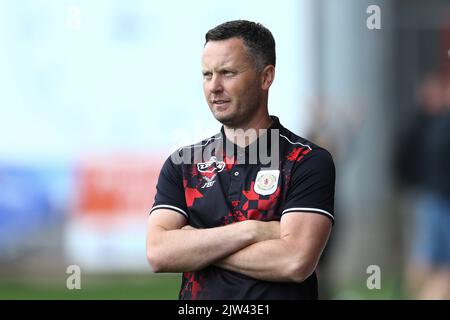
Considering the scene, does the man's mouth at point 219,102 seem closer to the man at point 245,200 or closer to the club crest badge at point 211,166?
the man at point 245,200

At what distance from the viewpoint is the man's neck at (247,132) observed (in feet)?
17.4

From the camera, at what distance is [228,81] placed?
5.18 metres

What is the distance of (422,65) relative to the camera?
17.1 m

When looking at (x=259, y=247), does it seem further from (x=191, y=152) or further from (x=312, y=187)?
(x=191, y=152)

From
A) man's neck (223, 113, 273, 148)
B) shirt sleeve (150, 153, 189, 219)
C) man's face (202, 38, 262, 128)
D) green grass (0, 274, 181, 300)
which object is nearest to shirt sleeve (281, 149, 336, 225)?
man's neck (223, 113, 273, 148)

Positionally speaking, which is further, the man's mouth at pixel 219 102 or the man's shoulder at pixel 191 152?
the man's shoulder at pixel 191 152

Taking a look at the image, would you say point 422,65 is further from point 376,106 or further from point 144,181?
point 144,181

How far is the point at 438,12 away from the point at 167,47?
495 centimetres

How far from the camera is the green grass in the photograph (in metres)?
12.7

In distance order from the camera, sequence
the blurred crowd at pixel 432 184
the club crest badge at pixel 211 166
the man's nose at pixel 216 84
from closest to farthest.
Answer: the man's nose at pixel 216 84 < the club crest badge at pixel 211 166 < the blurred crowd at pixel 432 184

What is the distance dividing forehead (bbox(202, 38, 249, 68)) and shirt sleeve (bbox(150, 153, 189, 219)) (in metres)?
0.54

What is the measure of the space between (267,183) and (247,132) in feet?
0.96

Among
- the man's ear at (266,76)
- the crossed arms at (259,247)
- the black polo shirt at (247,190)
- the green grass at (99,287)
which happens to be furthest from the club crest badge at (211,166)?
the green grass at (99,287)

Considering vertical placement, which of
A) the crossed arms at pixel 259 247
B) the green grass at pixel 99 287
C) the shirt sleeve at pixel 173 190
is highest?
the shirt sleeve at pixel 173 190
